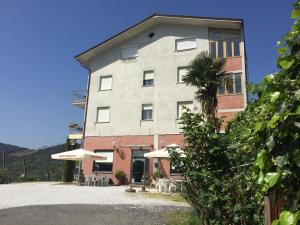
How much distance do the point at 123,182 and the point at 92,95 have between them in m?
8.02

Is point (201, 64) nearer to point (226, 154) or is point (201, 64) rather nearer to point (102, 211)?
point (102, 211)

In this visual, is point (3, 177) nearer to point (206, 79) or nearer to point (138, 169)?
point (138, 169)

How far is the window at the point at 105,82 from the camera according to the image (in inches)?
995

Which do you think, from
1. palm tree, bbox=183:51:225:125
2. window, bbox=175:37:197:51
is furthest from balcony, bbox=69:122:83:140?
palm tree, bbox=183:51:225:125

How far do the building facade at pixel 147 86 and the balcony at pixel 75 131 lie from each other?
1207 mm

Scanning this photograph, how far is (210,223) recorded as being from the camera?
16.4ft

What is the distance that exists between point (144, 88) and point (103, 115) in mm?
4174

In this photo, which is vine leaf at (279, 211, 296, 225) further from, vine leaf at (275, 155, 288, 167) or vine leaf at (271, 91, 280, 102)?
vine leaf at (271, 91, 280, 102)

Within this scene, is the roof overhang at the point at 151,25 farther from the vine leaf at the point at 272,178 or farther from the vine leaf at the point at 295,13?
the vine leaf at the point at 272,178

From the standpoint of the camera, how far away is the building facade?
867 inches

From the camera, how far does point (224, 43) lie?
74.1 ft

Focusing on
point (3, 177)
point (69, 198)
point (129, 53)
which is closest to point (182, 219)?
point (69, 198)

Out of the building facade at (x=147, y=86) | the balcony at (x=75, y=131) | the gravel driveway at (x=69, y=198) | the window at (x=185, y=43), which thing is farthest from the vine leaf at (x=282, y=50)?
the balcony at (x=75, y=131)

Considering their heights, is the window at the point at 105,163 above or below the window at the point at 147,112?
below
